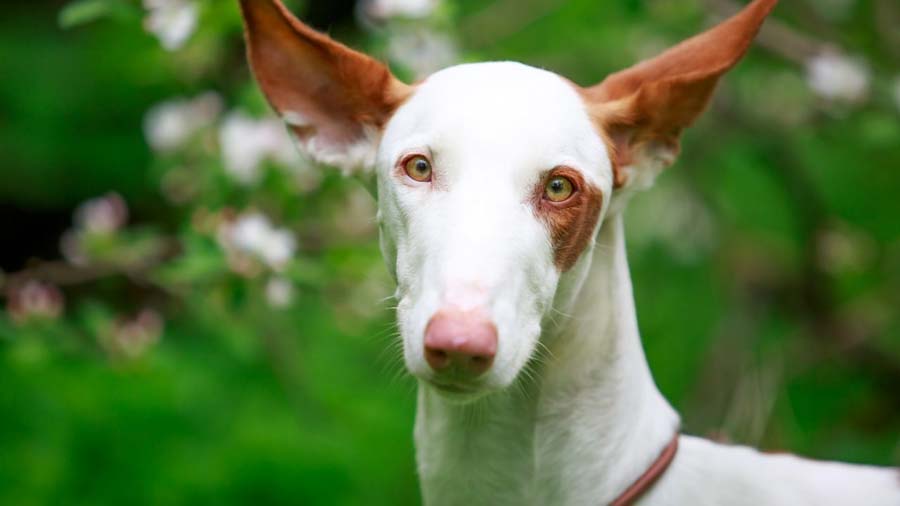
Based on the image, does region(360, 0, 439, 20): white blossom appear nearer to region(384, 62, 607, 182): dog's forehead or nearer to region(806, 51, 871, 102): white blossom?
region(384, 62, 607, 182): dog's forehead

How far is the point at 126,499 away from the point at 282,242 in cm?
310

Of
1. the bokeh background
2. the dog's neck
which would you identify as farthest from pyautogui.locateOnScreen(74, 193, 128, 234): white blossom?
the dog's neck

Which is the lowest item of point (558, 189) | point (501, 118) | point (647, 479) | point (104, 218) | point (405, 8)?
point (104, 218)

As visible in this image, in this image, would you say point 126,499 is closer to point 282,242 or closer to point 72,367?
point 72,367

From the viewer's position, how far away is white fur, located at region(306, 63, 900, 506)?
2.27 m

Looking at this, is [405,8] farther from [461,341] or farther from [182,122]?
[461,341]

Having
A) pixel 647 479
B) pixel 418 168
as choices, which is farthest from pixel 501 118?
pixel 647 479

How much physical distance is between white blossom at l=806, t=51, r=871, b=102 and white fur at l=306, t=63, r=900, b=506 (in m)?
1.90

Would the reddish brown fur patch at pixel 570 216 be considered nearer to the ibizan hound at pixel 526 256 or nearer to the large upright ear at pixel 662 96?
the ibizan hound at pixel 526 256

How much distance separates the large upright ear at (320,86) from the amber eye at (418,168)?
0.28 m

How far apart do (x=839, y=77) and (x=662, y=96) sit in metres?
2.14

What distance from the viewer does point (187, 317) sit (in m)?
7.16

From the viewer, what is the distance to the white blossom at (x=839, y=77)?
446cm

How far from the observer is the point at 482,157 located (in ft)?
7.61
